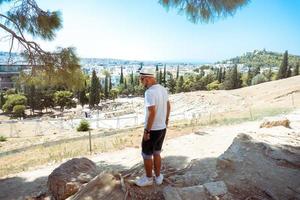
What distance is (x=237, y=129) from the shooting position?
930 cm

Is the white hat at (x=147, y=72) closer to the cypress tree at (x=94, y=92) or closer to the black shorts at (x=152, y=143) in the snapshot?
the black shorts at (x=152, y=143)

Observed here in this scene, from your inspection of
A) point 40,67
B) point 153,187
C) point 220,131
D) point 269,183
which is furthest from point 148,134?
point 220,131

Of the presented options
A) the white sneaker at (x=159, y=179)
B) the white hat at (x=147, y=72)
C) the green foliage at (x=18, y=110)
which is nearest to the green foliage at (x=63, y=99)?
the green foliage at (x=18, y=110)

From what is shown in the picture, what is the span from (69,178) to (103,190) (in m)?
0.86

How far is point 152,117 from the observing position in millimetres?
3654

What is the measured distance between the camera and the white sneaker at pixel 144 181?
3865mm

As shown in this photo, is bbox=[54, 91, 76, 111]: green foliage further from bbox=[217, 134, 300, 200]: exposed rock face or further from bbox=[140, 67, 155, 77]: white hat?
bbox=[140, 67, 155, 77]: white hat

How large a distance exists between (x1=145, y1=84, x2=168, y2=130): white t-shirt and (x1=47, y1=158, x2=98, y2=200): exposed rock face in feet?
4.42

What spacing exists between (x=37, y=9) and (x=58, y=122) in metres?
23.5

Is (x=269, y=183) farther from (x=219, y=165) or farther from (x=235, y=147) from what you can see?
(x=235, y=147)

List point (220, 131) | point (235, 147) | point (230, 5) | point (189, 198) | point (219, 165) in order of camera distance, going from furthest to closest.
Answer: point (220, 131) < point (230, 5) < point (235, 147) < point (219, 165) < point (189, 198)

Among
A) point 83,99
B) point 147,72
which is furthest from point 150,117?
point 83,99

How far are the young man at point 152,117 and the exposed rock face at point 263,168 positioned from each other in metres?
0.97

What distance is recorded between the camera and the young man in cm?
368
